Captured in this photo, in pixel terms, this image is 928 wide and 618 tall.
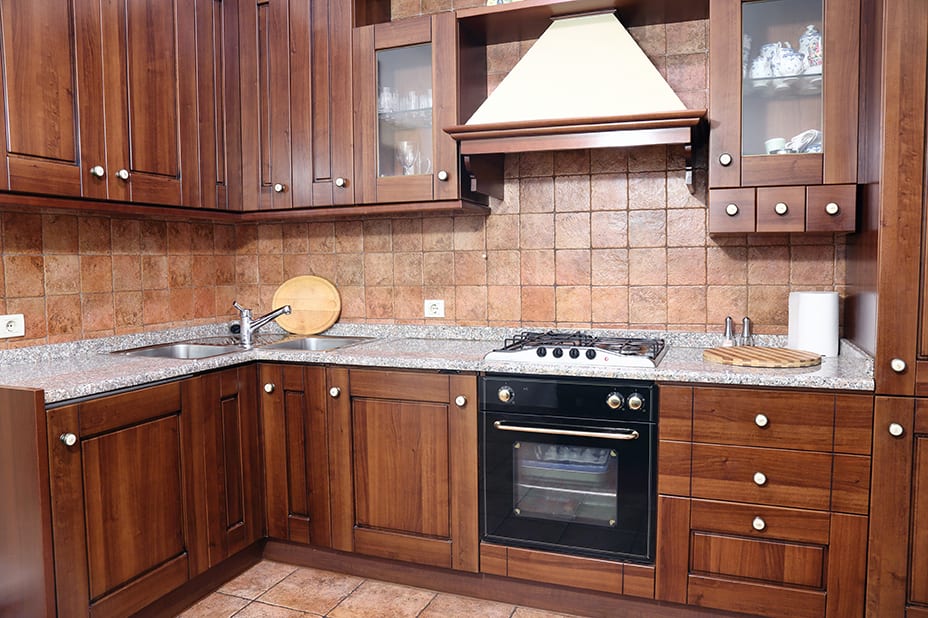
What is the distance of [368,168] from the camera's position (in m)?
2.64

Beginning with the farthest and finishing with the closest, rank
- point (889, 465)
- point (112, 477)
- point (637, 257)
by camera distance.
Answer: point (637, 257), point (112, 477), point (889, 465)

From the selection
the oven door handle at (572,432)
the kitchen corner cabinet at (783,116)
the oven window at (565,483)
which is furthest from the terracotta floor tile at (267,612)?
the kitchen corner cabinet at (783,116)

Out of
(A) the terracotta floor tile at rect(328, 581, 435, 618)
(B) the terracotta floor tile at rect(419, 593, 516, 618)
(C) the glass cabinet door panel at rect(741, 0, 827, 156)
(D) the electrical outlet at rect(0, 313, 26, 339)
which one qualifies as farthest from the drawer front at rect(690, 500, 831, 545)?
(D) the electrical outlet at rect(0, 313, 26, 339)

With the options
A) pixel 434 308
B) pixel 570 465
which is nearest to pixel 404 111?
pixel 434 308

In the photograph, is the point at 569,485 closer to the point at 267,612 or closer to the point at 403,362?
the point at 403,362

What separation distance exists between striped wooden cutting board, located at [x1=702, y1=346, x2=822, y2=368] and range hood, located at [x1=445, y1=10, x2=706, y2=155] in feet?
2.33

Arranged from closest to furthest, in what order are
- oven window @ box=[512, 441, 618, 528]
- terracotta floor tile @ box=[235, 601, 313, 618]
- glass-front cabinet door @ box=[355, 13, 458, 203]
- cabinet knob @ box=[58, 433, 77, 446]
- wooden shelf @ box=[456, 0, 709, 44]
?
cabinet knob @ box=[58, 433, 77, 446] → oven window @ box=[512, 441, 618, 528] → terracotta floor tile @ box=[235, 601, 313, 618] → wooden shelf @ box=[456, 0, 709, 44] → glass-front cabinet door @ box=[355, 13, 458, 203]

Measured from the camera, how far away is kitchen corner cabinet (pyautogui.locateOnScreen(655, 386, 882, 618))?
6.32ft

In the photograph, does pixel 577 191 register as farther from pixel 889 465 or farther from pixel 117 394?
pixel 117 394

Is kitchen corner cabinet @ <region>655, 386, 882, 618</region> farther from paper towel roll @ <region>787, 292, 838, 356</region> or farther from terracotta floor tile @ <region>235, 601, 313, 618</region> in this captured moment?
terracotta floor tile @ <region>235, 601, 313, 618</region>

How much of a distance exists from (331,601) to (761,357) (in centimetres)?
169

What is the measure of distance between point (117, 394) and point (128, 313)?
852 mm

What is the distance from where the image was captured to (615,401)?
2111 mm

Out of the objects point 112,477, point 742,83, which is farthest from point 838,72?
point 112,477
